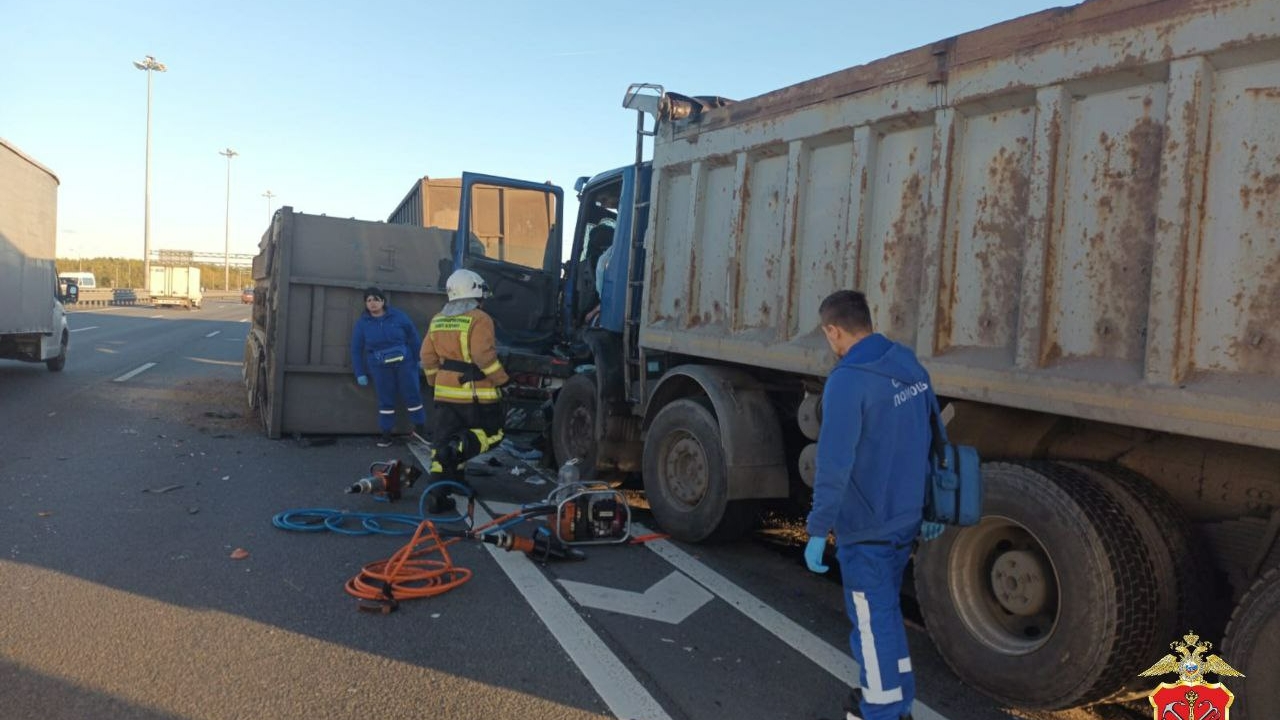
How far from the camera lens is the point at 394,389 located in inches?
346

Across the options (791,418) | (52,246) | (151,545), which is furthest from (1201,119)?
(52,246)

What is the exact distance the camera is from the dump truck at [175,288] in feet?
164

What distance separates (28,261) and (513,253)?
26.3ft

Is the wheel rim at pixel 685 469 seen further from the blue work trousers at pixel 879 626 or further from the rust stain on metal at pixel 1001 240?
the blue work trousers at pixel 879 626

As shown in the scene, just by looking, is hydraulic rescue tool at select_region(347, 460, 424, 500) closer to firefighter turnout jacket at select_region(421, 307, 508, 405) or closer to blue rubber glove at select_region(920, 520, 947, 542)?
firefighter turnout jacket at select_region(421, 307, 508, 405)

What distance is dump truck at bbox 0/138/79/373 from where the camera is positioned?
11.3 metres

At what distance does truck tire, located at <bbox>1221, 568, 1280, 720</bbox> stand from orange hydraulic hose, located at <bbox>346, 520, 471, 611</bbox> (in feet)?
11.1

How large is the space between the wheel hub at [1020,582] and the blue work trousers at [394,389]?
640 centimetres

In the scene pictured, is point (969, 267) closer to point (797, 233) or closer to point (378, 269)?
point (797, 233)

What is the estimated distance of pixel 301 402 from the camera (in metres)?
Result: 9.00

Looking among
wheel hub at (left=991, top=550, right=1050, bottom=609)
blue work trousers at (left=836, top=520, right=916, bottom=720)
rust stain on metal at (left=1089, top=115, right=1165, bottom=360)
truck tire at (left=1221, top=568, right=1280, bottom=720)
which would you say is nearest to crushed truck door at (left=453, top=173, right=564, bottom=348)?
wheel hub at (left=991, top=550, right=1050, bottom=609)

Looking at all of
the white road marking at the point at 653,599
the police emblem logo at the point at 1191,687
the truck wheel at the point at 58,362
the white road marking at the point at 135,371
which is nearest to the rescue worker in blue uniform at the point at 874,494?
the police emblem logo at the point at 1191,687

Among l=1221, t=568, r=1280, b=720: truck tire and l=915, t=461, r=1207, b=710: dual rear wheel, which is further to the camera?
l=915, t=461, r=1207, b=710: dual rear wheel

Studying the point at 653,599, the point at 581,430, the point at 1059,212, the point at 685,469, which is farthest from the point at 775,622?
the point at 581,430
